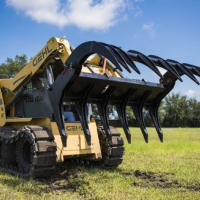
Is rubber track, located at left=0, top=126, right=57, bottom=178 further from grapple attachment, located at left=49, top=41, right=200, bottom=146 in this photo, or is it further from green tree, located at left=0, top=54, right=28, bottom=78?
green tree, located at left=0, top=54, right=28, bottom=78

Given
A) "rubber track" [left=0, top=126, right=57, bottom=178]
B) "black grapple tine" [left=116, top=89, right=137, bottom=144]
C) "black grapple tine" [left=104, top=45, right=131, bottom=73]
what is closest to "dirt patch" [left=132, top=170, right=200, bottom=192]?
"black grapple tine" [left=116, top=89, right=137, bottom=144]

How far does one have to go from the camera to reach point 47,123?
672 centimetres

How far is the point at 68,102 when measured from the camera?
7.03 m

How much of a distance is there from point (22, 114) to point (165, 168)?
3.63m

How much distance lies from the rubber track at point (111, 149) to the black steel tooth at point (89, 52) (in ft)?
8.62

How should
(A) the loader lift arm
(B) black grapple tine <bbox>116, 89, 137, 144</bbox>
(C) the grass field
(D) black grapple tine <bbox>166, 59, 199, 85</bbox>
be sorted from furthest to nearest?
1. (D) black grapple tine <bbox>166, 59, 199, 85</bbox>
2. (B) black grapple tine <bbox>116, 89, 137, 144</bbox>
3. (A) the loader lift arm
4. (C) the grass field

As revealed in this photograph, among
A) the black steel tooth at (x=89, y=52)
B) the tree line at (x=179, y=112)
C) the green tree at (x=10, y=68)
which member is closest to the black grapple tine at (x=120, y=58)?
the black steel tooth at (x=89, y=52)

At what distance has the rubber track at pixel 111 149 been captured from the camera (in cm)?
759

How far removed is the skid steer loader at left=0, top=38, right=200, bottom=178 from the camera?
5711 millimetres

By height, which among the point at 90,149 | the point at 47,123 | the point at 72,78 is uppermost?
the point at 72,78

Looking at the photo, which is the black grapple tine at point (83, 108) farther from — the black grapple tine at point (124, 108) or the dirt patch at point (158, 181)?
the dirt patch at point (158, 181)

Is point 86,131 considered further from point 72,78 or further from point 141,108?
point 141,108

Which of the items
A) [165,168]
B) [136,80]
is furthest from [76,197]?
[165,168]

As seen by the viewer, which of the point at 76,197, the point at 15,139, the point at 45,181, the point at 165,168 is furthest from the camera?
the point at 165,168
